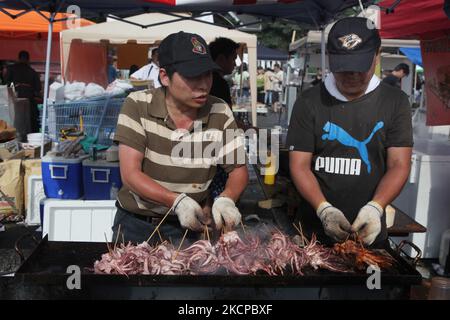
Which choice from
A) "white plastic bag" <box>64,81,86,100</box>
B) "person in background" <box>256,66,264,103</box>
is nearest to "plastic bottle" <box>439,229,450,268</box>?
"white plastic bag" <box>64,81,86,100</box>

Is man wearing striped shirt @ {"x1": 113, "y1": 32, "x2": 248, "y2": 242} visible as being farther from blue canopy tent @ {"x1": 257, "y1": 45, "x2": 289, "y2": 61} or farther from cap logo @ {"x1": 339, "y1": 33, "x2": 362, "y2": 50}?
blue canopy tent @ {"x1": 257, "y1": 45, "x2": 289, "y2": 61}

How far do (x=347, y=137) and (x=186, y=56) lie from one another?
0.98 metres

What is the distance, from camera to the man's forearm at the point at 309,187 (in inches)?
106

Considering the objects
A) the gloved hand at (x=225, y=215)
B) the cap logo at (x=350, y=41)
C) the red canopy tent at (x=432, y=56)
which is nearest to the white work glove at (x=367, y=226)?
the gloved hand at (x=225, y=215)

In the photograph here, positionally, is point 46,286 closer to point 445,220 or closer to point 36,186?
point 36,186

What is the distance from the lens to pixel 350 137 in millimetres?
2717

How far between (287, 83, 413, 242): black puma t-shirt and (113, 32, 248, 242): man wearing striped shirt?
1.36 feet

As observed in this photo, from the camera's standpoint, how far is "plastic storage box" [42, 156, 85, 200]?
5.18m

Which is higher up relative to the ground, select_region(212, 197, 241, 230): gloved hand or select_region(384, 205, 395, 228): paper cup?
select_region(212, 197, 241, 230): gloved hand

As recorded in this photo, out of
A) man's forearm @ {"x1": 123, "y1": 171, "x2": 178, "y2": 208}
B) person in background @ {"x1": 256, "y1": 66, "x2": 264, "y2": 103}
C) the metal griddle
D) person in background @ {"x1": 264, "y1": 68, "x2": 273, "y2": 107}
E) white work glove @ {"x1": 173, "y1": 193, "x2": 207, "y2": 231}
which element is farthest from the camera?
person in background @ {"x1": 264, "y1": 68, "x2": 273, "y2": 107}

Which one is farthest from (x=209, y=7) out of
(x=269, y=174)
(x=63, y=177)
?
(x=63, y=177)

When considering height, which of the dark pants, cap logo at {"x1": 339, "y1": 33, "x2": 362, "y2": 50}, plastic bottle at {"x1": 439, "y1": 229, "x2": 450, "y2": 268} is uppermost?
cap logo at {"x1": 339, "y1": 33, "x2": 362, "y2": 50}

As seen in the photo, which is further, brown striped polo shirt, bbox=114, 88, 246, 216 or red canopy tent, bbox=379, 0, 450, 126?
red canopy tent, bbox=379, 0, 450, 126
